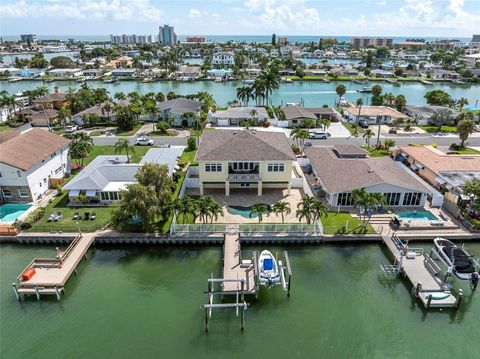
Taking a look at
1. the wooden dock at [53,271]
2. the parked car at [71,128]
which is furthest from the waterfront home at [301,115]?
the wooden dock at [53,271]

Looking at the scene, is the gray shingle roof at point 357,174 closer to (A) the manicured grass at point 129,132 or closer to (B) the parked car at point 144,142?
(B) the parked car at point 144,142

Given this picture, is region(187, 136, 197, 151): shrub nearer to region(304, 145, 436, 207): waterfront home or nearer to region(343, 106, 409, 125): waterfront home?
region(304, 145, 436, 207): waterfront home

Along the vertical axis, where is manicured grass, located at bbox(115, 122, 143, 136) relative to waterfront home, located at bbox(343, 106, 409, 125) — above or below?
below

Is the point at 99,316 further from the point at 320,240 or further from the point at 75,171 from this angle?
the point at 75,171

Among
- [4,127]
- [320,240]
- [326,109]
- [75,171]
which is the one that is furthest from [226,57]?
[320,240]

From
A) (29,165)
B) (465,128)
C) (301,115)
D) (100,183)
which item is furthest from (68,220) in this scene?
(465,128)

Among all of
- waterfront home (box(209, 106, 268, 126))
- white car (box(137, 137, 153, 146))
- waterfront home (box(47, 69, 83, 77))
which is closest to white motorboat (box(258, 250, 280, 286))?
white car (box(137, 137, 153, 146))
